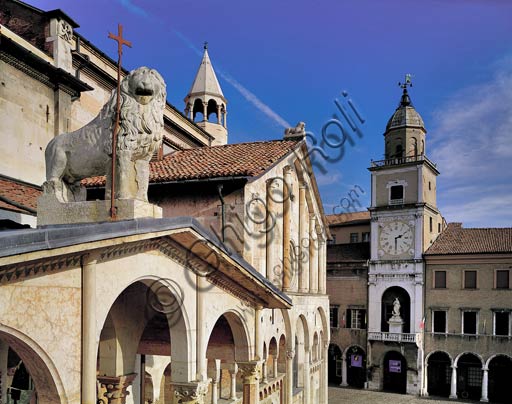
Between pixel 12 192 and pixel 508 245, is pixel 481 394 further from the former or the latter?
pixel 12 192

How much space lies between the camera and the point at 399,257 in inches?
1767

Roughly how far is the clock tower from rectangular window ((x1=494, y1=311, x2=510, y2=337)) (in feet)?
19.2

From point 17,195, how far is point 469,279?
38.8 metres

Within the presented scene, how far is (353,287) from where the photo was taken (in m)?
46.9

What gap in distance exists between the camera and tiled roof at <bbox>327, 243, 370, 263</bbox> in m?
47.9

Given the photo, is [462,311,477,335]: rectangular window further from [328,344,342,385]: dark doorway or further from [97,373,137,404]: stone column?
[97,373,137,404]: stone column

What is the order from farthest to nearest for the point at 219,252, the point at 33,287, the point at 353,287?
1. the point at 353,287
2. the point at 219,252
3. the point at 33,287

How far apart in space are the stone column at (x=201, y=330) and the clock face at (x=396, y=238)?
A: 37814mm

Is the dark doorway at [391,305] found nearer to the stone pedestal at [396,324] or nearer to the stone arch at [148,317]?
the stone pedestal at [396,324]

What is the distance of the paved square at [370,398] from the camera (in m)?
39.4

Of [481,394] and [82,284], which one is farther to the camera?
[481,394]

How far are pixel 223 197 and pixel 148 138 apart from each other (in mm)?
8817

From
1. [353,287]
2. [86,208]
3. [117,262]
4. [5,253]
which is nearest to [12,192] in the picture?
[86,208]

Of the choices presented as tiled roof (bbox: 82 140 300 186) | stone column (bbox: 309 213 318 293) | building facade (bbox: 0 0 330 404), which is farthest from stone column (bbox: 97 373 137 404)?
stone column (bbox: 309 213 318 293)
